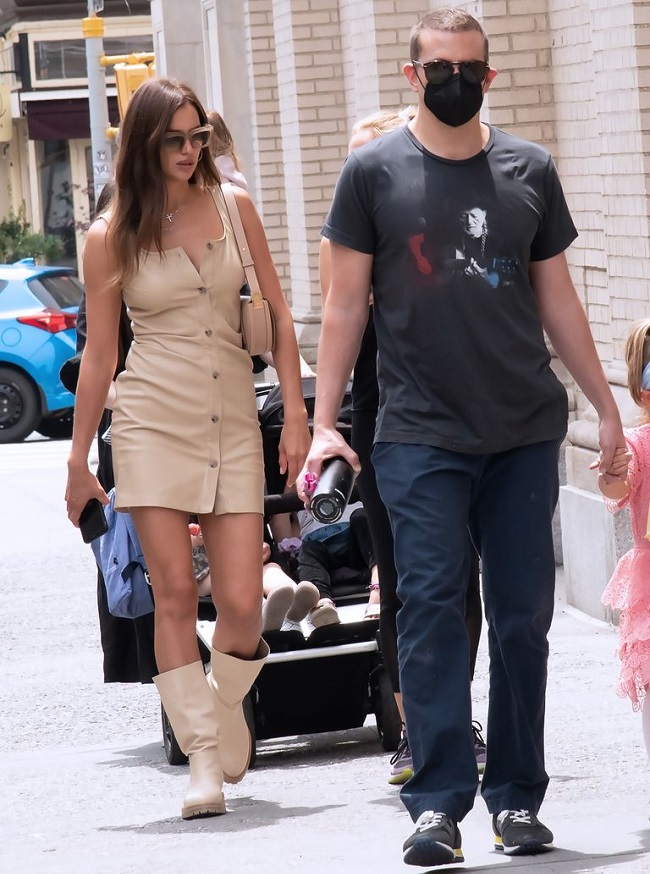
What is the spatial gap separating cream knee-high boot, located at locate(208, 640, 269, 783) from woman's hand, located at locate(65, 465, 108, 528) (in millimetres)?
555

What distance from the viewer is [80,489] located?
518 centimetres

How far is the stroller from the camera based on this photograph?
5910mm

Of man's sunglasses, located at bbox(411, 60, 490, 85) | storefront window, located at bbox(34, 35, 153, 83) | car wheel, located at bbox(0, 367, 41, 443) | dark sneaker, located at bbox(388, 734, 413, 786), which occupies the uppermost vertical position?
storefront window, located at bbox(34, 35, 153, 83)

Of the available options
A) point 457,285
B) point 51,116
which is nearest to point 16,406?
point 457,285

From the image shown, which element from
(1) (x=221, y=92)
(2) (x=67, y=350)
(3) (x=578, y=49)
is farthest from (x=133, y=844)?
(2) (x=67, y=350)

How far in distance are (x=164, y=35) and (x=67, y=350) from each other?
3577 millimetres

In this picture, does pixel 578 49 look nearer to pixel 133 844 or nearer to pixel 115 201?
pixel 115 201

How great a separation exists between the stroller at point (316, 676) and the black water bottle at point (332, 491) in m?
1.67

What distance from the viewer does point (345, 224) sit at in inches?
167

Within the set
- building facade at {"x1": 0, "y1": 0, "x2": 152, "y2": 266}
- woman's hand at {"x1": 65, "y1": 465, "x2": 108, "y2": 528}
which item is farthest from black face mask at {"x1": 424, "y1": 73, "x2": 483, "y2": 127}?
building facade at {"x1": 0, "y1": 0, "x2": 152, "y2": 266}

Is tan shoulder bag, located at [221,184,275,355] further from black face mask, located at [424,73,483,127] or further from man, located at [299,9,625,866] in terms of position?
black face mask, located at [424,73,483,127]

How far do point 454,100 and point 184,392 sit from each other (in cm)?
127

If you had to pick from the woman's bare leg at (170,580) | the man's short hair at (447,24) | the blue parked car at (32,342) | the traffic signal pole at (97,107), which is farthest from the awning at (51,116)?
the man's short hair at (447,24)

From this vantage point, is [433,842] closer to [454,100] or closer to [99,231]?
[454,100]
